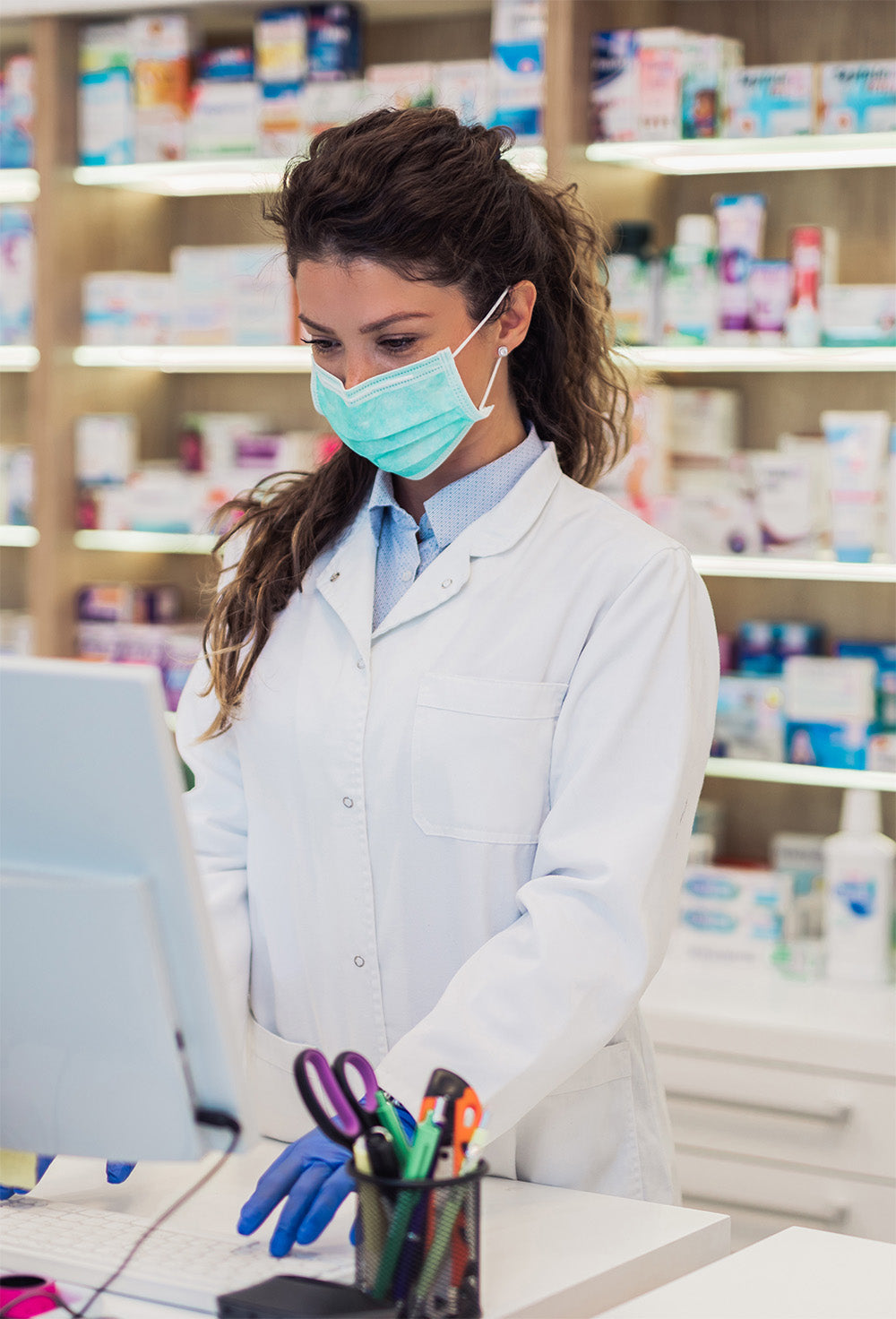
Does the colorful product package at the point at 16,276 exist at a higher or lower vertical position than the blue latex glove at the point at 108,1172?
higher

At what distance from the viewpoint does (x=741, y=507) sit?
9.39ft

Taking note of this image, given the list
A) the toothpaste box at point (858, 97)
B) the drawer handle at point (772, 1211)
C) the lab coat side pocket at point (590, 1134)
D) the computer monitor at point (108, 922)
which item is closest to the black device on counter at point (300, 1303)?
the computer monitor at point (108, 922)

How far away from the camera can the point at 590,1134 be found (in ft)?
5.03

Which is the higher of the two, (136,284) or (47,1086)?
(136,284)

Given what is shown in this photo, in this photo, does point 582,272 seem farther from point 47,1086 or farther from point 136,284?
point 136,284

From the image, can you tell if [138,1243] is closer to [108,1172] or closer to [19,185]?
[108,1172]

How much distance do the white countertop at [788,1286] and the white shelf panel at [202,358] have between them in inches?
91.6

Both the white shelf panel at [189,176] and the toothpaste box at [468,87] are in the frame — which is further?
the white shelf panel at [189,176]

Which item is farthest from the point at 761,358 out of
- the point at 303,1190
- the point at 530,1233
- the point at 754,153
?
the point at 303,1190

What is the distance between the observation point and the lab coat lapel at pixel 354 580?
1.58 meters

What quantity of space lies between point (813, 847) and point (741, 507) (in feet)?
2.21

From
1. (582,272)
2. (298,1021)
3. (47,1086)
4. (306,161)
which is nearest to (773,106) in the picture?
(582,272)

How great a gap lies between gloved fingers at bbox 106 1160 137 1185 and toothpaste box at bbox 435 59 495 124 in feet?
7.29

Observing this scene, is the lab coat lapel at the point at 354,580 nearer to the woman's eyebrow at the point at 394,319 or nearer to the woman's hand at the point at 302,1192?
the woman's eyebrow at the point at 394,319
